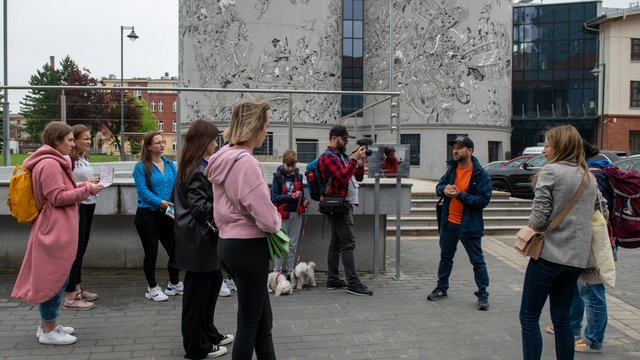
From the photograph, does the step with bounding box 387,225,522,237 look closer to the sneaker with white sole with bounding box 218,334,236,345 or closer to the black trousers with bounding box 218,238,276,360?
the sneaker with white sole with bounding box 218,334,236,345

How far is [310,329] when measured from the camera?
5.29 m

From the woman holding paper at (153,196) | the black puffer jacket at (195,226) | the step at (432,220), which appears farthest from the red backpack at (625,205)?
the step at (432,220)

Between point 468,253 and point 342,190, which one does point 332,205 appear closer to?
point 342,190

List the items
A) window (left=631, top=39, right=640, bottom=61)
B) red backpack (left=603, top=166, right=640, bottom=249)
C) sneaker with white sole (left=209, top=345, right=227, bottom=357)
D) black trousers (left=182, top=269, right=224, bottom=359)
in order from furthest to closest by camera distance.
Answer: window (left=631, top=39, right=640, bottom=61) → red backpack (left=603, top=166, right=640, bottom=249) → sneaker with white sole (left=209, top=345, right=227, bottom=357) → black trousers (left=182, top=269, right=224, bottom=359)

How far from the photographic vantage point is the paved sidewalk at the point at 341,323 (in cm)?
470

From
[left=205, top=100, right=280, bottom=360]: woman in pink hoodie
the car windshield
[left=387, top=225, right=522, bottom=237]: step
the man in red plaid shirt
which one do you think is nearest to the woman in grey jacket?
[left=205, top=100, right=280, bottom=360]: woman in pink hoodie

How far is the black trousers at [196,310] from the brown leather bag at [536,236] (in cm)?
241

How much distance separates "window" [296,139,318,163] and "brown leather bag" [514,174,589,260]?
438 centimetres

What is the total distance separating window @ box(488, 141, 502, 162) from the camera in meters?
38.7

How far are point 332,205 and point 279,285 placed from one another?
45.8 inches

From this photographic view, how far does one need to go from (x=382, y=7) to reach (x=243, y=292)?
37.8m

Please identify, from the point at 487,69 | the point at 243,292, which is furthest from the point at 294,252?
the point at 487,69

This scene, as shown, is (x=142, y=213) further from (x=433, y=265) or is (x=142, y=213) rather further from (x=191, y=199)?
(x=433, y=265)

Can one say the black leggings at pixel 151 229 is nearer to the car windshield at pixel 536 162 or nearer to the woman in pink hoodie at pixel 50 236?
the woman in pink hoodie at pixel 50 236
